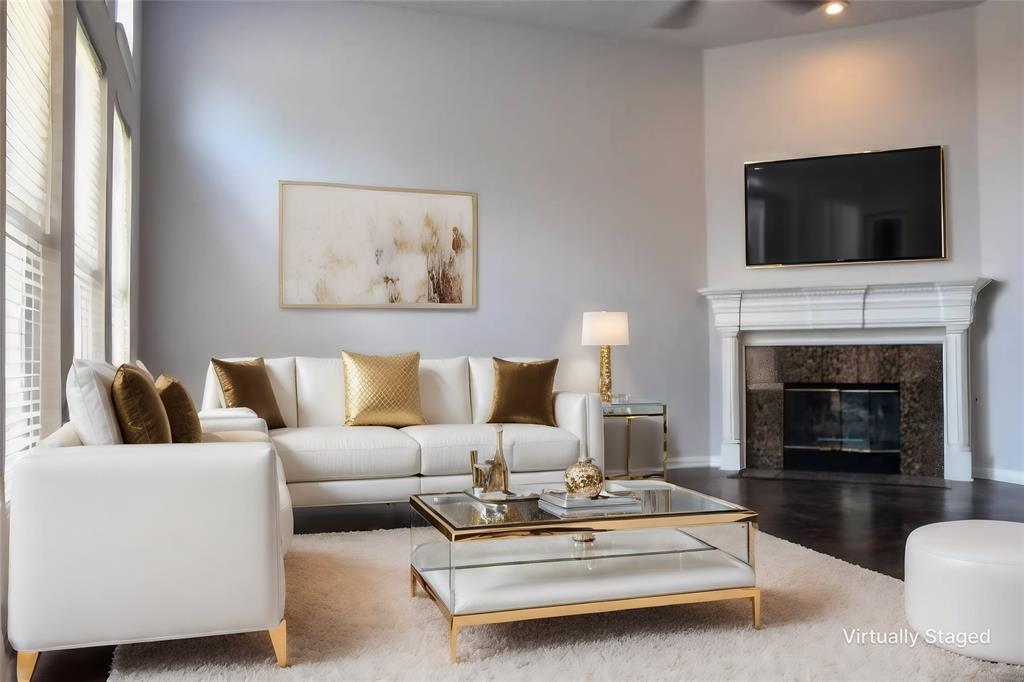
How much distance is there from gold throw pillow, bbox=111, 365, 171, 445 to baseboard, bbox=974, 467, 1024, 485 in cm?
531

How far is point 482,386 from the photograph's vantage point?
5121 millimetres

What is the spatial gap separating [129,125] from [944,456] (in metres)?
5.57

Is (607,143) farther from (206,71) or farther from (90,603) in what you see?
(90,603)

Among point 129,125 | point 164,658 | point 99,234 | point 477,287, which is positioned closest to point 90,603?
point 164,658

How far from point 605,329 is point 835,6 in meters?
2.67

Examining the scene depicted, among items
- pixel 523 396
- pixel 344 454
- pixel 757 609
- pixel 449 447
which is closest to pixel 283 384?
pixel 344 454

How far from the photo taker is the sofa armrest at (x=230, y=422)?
12.5 ft

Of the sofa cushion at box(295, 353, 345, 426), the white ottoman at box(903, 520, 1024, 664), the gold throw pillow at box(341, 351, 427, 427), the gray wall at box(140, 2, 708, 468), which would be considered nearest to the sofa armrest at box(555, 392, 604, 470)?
the gold throw pillow at box(341, 351, 427, 427)

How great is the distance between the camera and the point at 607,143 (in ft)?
20.1

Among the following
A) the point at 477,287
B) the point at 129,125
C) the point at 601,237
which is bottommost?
the point at 477,287

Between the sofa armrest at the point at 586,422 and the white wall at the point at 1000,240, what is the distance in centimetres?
290

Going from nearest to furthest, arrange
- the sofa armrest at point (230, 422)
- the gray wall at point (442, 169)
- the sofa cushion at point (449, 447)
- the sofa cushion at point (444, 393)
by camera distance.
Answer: the sofa armrest at point (230, 422)
the sofa cushion at point (449, 447)
the sofa cushion at point (444, 393)
the gray wall at point (442, 169)

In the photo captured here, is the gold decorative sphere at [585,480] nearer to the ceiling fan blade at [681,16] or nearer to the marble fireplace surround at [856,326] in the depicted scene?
the marble fireplace surround at [856,326]

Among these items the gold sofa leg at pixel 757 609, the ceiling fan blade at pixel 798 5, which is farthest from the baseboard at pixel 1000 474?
the gold sofa leg at pixel 757 609
